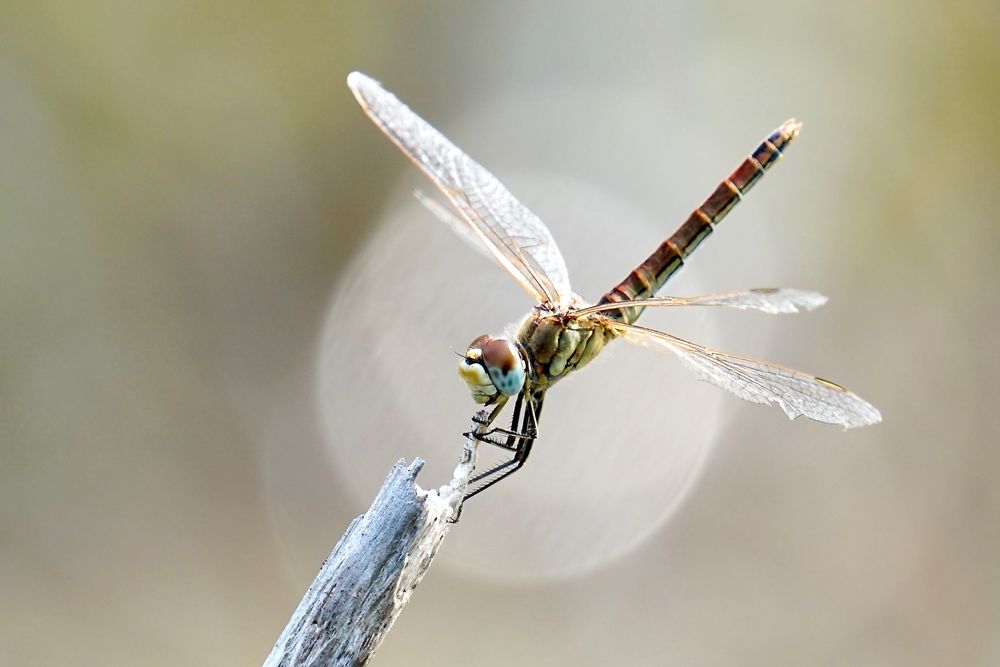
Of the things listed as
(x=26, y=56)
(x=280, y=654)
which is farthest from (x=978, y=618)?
(x=26, y=56)

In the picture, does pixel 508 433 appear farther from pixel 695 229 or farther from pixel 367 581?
pixel 695 229

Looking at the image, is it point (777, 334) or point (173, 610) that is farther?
point (777, 334)

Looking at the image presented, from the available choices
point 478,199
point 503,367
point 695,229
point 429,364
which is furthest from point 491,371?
point 429,364

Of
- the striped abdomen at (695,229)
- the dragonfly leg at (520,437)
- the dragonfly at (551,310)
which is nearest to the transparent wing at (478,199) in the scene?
the dragonfly at (551,310)

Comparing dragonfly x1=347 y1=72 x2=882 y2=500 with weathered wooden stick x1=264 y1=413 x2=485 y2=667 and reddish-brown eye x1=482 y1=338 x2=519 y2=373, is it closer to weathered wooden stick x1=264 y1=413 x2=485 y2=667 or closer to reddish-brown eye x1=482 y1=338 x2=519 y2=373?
reddish-brown eye x1=482 y1=338 x2=519 y2=373

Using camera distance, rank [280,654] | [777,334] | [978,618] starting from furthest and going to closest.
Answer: [777,334]
[978,618]
[280,654]

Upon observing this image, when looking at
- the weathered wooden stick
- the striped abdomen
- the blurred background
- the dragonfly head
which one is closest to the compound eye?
the dragonfly head

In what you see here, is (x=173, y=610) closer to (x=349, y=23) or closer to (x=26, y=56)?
(x=26, y=56)
